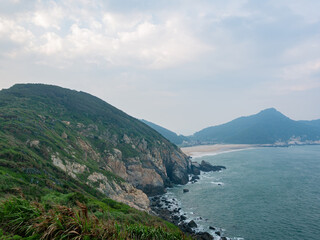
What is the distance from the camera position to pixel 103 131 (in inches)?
3467

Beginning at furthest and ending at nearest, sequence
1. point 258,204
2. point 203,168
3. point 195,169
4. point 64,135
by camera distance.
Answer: point 203,168 → point 195,169 → point 64,135 → point 258,204

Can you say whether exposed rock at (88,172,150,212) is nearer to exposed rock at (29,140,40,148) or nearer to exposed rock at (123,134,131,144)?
exposed rock at (29,140,40,148)

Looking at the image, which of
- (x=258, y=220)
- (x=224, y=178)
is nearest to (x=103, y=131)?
(x=224, y=178)

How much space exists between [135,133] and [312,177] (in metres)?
77.1

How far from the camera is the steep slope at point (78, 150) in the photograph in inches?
1505

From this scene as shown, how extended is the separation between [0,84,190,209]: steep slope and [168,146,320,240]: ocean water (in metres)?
15.0

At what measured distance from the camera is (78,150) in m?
62.4

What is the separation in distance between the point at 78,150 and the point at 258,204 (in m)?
54.6

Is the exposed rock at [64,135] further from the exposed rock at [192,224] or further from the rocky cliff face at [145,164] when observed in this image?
the exposed rock at [192,224]

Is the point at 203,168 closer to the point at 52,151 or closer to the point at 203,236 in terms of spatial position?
the point at 203,236

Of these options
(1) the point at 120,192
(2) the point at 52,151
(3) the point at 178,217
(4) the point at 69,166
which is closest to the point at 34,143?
(2) the point at 52,151

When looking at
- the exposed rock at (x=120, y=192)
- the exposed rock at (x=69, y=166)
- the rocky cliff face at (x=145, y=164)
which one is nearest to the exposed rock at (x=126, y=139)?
the rocky cliff face at (x=145, y=164)

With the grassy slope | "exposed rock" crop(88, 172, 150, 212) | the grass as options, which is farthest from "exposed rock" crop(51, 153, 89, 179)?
the grass

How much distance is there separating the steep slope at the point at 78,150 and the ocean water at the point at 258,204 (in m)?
15.0
